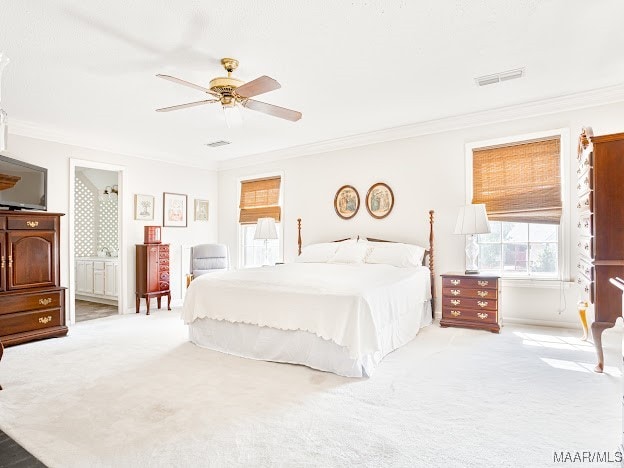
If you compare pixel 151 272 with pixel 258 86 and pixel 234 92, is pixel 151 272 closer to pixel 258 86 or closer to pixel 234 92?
pixel 234 92

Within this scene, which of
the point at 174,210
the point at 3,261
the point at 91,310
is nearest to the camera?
the point at 3,261

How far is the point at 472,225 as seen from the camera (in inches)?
170

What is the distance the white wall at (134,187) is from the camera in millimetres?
4957

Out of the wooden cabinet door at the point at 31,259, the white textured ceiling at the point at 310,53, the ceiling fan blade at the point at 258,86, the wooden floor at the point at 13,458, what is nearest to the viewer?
the wooden floor at the point at 13,458

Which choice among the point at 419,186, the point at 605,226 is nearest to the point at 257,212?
the point at 419,186

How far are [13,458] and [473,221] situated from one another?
4.27 m

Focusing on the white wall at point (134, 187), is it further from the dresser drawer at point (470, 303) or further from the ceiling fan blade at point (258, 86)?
the dresser drawer at point (470, 303)

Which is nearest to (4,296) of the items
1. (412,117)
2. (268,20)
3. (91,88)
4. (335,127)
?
(91,88)

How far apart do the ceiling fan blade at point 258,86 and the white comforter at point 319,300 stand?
5.39 feet

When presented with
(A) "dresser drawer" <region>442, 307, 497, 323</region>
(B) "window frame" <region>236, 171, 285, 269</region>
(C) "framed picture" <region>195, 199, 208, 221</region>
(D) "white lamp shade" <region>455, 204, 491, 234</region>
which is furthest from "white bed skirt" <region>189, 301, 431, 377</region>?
(C) "framed picture" <region>195, 199, 208, 221</region>

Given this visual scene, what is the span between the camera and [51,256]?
4457 millimetres

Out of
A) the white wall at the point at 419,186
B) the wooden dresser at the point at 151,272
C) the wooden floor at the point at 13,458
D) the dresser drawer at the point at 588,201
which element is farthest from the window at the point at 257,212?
the wooden floor at the point at 13,458

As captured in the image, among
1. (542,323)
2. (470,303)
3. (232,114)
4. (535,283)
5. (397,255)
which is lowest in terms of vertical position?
(542,323)

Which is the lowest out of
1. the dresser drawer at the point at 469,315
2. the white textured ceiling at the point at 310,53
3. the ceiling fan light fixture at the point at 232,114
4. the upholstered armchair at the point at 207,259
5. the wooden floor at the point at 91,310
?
the wooden floor at the point at 91,310
